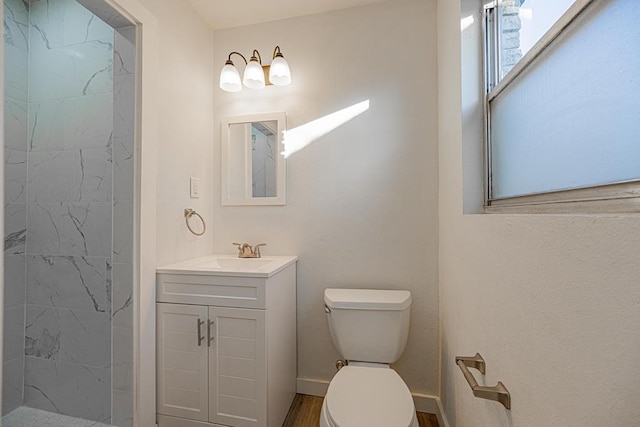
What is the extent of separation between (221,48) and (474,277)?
219 cm

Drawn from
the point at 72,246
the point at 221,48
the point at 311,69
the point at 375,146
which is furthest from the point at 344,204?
the point at 72,246

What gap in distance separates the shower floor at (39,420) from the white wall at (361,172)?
1305mm

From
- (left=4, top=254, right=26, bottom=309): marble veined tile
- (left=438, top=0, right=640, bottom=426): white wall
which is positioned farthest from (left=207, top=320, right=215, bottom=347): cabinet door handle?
(left=4, top=254, right=26, bottom=309): marble veined tile

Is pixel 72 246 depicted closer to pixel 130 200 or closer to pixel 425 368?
pixel 130 200

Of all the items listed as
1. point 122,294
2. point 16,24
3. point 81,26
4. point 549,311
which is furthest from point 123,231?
point 549,311

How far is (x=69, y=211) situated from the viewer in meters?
1.66

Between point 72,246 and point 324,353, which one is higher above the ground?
point 72,246

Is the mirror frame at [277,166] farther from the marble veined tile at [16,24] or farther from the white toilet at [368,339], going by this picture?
the marble veined tile at [16,24]

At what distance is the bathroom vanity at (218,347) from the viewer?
1.39 m

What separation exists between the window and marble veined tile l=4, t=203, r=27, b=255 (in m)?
2.60

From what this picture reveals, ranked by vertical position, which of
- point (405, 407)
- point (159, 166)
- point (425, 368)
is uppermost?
point (159, 166)

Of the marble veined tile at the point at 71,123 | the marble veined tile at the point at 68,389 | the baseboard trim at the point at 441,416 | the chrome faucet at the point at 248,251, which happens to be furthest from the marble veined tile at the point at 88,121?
the baseboard trim at the point at 441,416

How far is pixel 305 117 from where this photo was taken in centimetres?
189

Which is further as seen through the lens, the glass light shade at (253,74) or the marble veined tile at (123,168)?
the glass light shade at (253,74)
